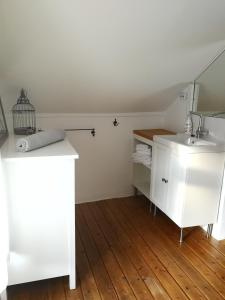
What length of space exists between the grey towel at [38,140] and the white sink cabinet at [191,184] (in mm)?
960

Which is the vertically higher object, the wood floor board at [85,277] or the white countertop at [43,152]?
the white countertop at [43,152]

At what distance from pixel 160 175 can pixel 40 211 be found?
126cm

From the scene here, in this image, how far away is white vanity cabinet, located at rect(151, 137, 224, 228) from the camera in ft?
6.52

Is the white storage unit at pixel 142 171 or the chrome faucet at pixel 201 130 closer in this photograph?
the chrome faucet at pixel 201 130

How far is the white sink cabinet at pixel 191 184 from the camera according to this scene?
1984 millimetres

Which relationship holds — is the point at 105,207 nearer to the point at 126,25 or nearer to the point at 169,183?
the point at 169,183

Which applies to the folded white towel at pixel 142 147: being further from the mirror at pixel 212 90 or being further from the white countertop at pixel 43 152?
the white countertop at pixel 43 152

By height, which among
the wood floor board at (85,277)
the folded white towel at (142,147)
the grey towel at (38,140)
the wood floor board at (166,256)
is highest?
the grey towel at (38,140)

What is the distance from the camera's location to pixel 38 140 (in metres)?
1.55

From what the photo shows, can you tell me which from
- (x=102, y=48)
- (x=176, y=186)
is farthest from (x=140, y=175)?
(x=102, y=48)

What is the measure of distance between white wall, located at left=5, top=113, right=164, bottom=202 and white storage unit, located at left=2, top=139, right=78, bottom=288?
1.17 meters

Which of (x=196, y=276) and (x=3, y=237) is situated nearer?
(x=3, y=237)

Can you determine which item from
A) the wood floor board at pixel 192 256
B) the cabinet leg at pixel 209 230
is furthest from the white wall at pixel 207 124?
the wood floor board at pixel 192 256

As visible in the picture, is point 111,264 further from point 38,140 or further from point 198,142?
point 198,142
